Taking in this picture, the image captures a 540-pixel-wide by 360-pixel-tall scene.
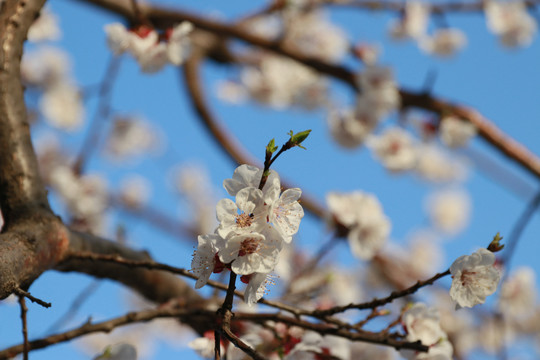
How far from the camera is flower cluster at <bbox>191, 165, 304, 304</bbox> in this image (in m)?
0.96

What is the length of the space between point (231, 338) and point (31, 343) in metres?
0.64

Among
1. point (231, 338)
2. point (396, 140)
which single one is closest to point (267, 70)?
point (396, 140)

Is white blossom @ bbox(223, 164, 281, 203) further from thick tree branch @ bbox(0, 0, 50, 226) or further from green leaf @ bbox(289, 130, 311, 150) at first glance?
thick tree branch @ bbox(0, 0, 50, 226)

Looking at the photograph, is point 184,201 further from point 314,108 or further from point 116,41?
point 116,41

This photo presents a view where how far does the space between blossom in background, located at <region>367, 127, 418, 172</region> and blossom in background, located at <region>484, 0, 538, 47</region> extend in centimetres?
158

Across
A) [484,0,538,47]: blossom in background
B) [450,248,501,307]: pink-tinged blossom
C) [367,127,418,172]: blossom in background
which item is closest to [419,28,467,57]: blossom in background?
[484,0,538,47]: blossom in background

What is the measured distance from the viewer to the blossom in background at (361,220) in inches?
96.9

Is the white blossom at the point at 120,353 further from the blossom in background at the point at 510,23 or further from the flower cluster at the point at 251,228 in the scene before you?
the blossom in background at the point at 510,23

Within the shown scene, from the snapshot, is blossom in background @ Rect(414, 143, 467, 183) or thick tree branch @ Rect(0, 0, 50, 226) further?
blossom in background @ Rect(414, 143, 467, 183)

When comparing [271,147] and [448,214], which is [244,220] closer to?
[271,147]

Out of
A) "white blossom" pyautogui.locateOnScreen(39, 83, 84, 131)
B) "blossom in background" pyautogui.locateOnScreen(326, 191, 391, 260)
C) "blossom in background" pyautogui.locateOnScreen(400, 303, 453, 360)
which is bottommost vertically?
"blossom in background" pyautogui.locateOnScreen(400, 303, 453, 360)

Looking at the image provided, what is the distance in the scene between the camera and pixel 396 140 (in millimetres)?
3609

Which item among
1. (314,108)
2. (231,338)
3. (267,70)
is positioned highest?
(267,70)

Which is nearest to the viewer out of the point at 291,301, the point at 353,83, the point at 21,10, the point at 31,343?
the point at 31,343
